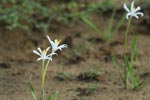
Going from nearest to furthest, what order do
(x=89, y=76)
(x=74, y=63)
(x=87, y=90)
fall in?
(x=87, y=90) → (x=89, y=76) → (x=74, y=63)

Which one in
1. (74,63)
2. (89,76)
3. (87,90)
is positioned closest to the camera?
(87,90)

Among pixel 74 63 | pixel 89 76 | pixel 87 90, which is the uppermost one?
pixel 74 63

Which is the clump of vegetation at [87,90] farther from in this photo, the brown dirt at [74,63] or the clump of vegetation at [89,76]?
the clump of vegetation at [89,76]

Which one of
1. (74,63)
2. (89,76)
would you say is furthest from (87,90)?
(74,63)

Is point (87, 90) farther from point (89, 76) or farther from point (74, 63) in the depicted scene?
point (74, 63)

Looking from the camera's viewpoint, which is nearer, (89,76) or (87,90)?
(87,90)

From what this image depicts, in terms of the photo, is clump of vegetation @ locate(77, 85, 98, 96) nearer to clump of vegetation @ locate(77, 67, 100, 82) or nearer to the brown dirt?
the brown dirt

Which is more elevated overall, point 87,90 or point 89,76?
point 89,76

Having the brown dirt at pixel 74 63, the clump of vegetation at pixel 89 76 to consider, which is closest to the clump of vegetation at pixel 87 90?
the brown dirt at pixel 74 63
